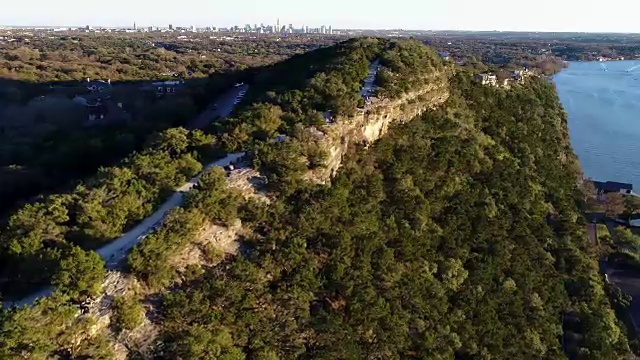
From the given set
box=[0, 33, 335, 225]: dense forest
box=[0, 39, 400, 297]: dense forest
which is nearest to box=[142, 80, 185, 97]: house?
box=[0, 33, 335, 225]: dense forest

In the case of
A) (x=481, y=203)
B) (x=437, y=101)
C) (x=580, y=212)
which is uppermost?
(x=437, y=101)

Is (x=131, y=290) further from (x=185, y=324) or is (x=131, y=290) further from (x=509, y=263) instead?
(x=509, y=263)

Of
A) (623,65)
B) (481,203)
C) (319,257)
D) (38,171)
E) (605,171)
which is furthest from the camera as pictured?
(623,65)

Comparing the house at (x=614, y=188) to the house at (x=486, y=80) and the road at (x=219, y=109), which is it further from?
the road at (x=219, y=109)

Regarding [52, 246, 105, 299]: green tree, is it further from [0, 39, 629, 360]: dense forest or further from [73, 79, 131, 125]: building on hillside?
[73, 79, 131, 125]: building on hillside

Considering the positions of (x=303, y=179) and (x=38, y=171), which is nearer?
(x=303, y=179)

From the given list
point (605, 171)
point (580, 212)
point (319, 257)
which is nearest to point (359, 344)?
point (319, 257)
